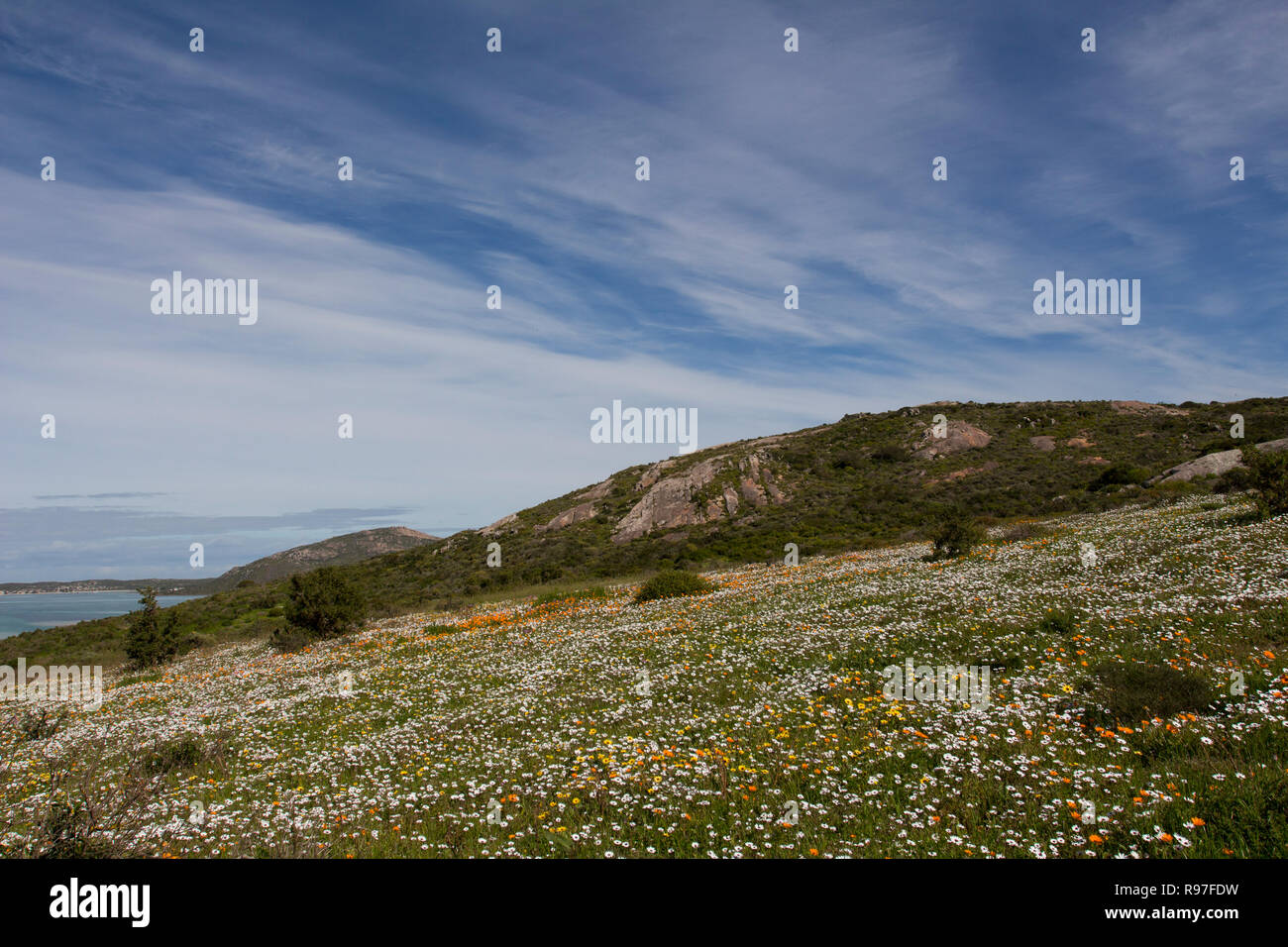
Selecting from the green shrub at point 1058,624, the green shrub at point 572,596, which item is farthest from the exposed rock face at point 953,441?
the green shrub at point 1058,624

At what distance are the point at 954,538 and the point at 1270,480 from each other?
1025cm

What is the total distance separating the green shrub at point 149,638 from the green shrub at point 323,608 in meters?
A: 5.70

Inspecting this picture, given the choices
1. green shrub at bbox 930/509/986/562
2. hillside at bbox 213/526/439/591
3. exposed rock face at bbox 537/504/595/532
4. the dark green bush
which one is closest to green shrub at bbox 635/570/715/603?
green shrub at bbox 930/509/986/562

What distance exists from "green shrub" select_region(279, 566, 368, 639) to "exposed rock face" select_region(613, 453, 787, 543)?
32223mm

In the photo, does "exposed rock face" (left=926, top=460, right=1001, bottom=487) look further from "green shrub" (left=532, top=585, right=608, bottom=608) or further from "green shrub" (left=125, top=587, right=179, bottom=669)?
"green shrub" (left=125, top=587, right=179, bottom=669)

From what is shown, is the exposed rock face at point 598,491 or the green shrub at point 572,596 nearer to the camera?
the green shrub at point 572,596

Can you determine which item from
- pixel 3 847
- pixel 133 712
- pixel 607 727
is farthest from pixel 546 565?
pixel 3 847

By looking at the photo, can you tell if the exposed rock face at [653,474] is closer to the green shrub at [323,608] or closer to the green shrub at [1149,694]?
the green shrub at [323,608]

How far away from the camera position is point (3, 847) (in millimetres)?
6398

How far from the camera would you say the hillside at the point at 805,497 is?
46.4 metres

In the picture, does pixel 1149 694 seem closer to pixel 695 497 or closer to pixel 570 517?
pixel 695 497

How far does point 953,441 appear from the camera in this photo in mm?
77250
